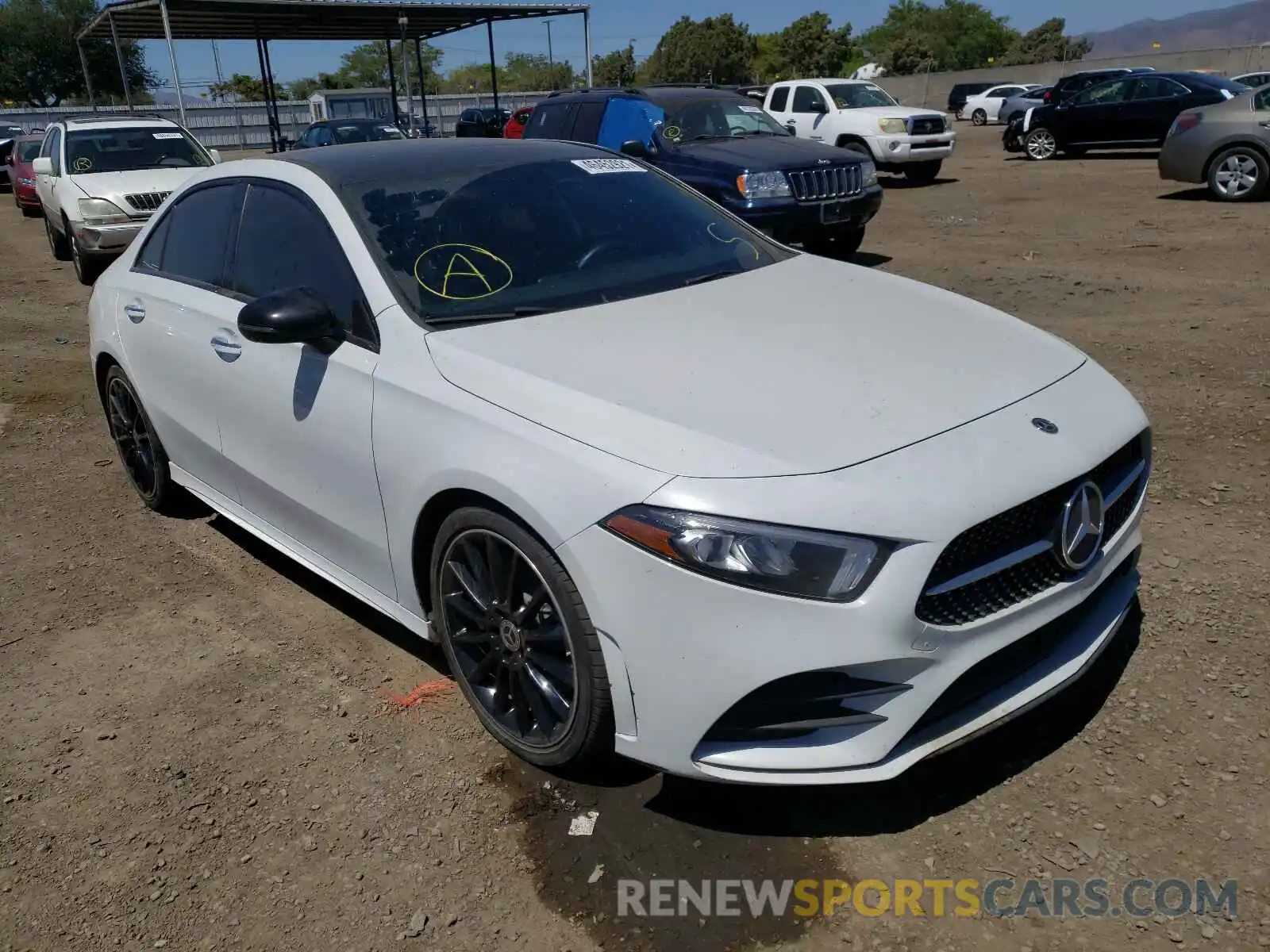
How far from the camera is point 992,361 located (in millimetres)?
2855

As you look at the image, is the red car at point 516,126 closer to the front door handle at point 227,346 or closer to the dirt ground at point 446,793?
the front door handle at point 227,346

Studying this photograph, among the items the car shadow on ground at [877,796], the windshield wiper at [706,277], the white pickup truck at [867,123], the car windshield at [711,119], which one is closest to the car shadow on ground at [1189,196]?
the white pickup truck at [867,123]

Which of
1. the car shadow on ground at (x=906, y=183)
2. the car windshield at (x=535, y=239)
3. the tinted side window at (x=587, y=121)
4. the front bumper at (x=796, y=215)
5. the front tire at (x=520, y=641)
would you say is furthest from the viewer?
the car shadow on ground at (x=906, y=183)

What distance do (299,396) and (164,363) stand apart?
130cm

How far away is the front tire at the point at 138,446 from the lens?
4.68m

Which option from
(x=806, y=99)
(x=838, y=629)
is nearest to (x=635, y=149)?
(x=838, y=629)

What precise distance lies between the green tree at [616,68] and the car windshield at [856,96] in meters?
67.4

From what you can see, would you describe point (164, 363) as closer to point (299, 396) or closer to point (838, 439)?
point (299, 396)

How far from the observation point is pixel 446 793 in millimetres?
2824

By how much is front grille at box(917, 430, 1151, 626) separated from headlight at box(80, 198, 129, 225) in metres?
11.4

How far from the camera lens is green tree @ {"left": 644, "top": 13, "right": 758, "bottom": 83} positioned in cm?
8319

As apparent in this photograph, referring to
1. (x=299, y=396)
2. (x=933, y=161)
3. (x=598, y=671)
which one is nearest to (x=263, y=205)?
(x=299, y=396)

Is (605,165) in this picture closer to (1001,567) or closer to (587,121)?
(1001,567)

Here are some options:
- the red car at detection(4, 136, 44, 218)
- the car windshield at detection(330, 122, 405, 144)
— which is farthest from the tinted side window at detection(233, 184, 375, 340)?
the car windshield at detection(330, 122, 405, 144)
